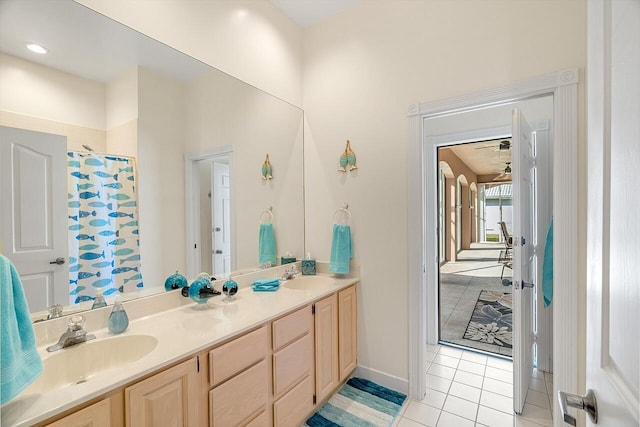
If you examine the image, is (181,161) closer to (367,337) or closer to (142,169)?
(142,169)

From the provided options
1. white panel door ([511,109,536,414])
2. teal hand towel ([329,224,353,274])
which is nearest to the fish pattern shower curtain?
teal hand towel ([329,224,353,274])

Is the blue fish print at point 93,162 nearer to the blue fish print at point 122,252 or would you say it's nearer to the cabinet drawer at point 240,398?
the blue fish print at point 122,252

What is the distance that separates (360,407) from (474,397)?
2.81 feet

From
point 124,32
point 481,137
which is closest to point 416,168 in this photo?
point 481,137

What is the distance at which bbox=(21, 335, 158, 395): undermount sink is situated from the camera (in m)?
1.03

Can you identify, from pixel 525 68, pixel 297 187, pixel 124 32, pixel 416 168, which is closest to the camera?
pixel 124 32

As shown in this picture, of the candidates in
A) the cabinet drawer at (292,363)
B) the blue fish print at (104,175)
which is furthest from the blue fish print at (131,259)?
the cabinet drawer at (292,363)

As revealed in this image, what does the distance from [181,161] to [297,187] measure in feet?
3.43

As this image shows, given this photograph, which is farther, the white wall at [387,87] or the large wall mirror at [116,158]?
the white wall at [387,87]

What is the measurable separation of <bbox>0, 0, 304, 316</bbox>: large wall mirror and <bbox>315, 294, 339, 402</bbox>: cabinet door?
68cm

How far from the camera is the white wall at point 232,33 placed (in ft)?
5.03

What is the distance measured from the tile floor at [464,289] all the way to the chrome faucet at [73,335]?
3050mm

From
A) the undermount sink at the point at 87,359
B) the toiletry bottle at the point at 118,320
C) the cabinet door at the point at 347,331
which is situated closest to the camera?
the undermount sink at the point at 87,359

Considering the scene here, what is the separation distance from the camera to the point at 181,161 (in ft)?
5.73
